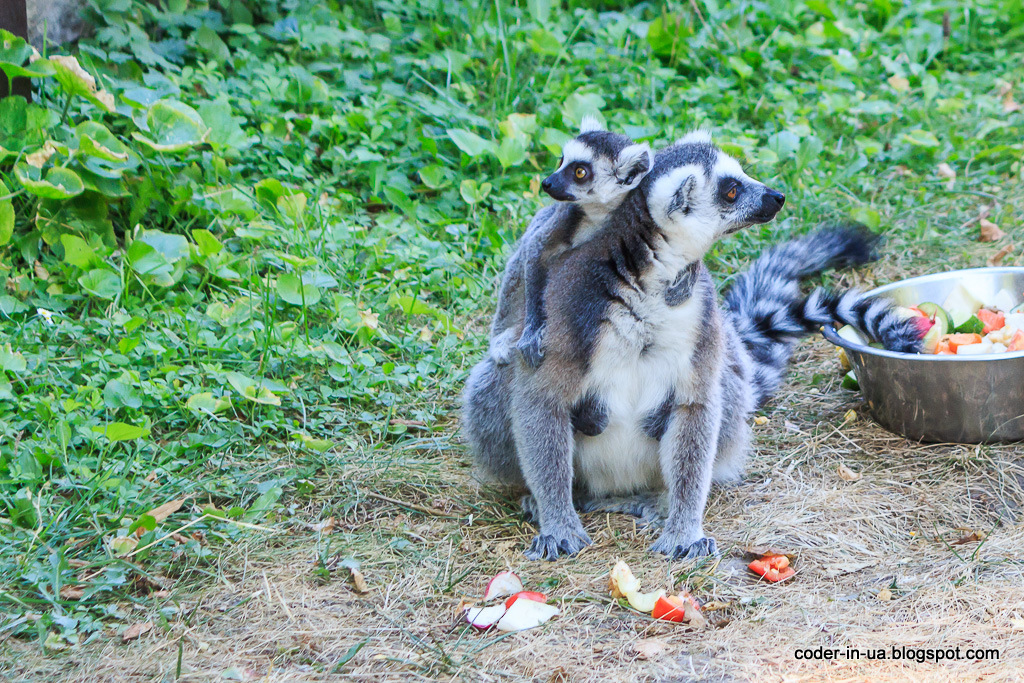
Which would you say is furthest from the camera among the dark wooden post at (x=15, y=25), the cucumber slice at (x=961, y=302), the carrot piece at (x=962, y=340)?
the dark wooden post at (x=15, y=25)

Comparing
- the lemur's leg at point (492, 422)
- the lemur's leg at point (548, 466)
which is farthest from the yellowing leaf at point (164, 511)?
the lemur's leg at point (548, 466)

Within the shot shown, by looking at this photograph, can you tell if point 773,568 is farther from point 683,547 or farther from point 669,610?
point 669,610

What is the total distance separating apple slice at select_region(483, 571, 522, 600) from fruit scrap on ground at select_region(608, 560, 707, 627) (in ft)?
0.87

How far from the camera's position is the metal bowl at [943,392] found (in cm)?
324

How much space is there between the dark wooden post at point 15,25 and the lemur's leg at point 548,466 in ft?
8.95

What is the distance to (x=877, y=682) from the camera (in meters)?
2.26

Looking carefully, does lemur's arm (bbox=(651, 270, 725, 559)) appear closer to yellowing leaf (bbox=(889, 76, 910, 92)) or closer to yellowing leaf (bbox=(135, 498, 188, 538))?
yellowing leaf (bbox=(135, 498, 188, 538))

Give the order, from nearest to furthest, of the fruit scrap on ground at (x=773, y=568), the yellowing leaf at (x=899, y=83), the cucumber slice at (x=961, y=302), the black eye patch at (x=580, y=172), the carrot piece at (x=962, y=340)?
the fruit scrap on ground at (x=773, y=568) → the black eye patch at (x=580, y=172) → the carrot piece at (x=962, y=340) → the cucumber slice at (x=961, y=302) → the yellowing leaf at (x=899, y=83)

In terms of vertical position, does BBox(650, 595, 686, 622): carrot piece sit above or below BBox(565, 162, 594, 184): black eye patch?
below

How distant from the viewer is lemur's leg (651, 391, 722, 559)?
Result: 2984 mm

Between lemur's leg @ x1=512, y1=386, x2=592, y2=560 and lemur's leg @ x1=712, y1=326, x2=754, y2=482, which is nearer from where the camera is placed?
lemur's leg @ x1=512, y1=386, x2=592, y2=560

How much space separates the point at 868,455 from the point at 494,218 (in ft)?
7.02

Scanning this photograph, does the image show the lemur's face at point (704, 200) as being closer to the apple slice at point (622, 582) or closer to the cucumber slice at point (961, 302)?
the apple slice at point (622, 582)

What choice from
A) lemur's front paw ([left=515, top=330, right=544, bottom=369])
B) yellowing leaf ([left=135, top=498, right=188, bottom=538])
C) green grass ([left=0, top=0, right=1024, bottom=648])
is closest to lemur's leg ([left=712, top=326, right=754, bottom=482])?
lemur's front paw ([left=515, top=330, right=544, bottom=369])
